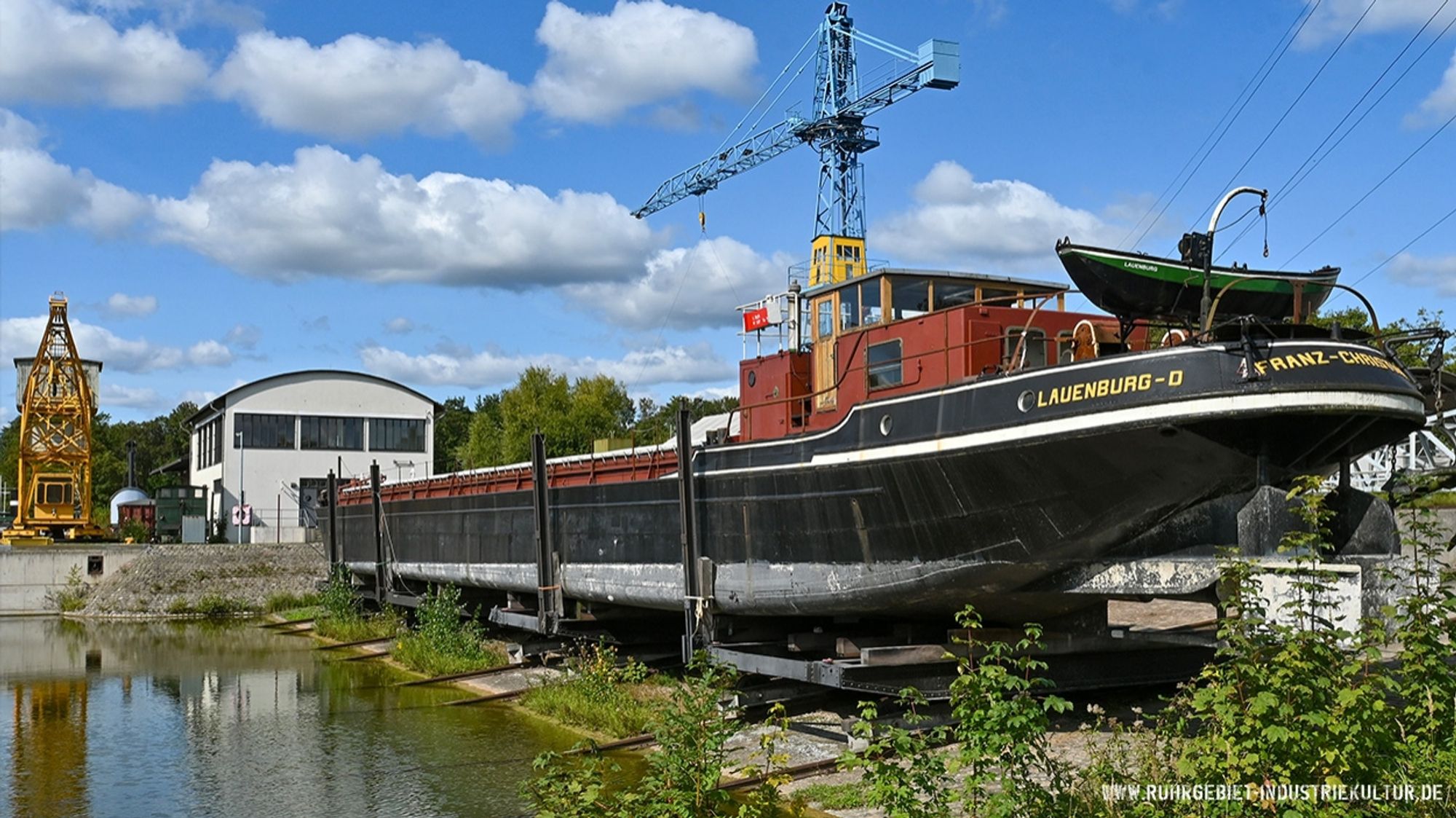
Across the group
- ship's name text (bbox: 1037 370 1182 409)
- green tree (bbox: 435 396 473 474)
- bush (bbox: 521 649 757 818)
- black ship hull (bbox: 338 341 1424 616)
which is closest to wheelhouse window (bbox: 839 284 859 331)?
black ship hull (bbox: 338 341 1424 616)

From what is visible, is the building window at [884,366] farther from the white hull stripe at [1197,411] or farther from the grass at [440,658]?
the grass at [440,658]

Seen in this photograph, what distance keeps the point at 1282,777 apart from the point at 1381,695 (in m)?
1.09

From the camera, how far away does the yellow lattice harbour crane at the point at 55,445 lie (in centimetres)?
4503

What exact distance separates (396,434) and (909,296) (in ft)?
127

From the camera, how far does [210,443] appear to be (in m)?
51.4

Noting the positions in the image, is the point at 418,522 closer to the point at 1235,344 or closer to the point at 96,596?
the point at 96,596

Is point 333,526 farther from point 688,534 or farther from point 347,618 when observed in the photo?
point 688,534

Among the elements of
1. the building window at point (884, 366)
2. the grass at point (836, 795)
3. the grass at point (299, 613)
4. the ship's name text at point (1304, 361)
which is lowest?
the grass at point (299, 613)

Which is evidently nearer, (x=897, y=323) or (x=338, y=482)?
(x=897, y=323)

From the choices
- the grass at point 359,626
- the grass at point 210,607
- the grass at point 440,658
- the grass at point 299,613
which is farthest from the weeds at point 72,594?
the grass at point 440,658

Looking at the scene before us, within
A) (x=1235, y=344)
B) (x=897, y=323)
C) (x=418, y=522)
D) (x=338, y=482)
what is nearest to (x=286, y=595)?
(x=338, y=482)

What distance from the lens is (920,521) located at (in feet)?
41.7

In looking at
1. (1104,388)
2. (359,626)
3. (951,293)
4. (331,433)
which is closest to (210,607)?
(359,626)

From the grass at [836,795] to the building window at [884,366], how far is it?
454cm
